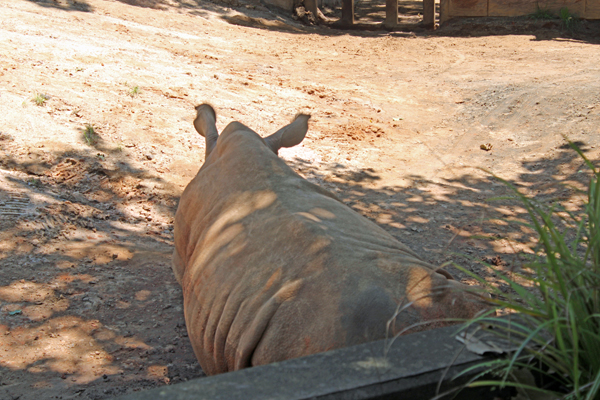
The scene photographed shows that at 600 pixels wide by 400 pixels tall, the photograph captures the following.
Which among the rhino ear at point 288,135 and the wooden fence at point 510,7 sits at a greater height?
the wooden fence at point 510,7

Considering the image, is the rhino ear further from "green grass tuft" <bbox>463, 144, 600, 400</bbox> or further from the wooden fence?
the wooden fence

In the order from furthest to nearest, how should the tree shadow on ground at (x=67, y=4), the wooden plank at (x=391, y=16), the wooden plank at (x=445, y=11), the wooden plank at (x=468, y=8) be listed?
the wooden plank at (x=391, y=16) → the wooden plank at (x=445, y=11) → the wooden plank at (x=468, y=8) → the tree shadow on ground at (x=67, y=4)

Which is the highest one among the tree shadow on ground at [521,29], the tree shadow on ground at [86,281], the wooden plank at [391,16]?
the wooden plank at [391,16]

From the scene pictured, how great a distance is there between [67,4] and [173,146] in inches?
233

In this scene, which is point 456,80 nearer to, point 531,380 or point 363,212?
point 363,212

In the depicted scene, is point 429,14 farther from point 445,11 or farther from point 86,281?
point 86,281

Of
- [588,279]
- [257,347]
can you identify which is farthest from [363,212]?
[588,279]

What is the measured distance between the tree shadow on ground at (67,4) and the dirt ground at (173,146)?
0.15ft

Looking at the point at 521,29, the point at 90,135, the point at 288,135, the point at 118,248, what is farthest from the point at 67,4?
the point at 521,29

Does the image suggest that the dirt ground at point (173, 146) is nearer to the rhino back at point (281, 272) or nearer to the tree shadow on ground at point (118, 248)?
the tree shadow on ground at point (118, 248)

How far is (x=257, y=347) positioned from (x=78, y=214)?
130 inches

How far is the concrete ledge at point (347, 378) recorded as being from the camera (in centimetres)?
141

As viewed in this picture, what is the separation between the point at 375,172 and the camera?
6789mm

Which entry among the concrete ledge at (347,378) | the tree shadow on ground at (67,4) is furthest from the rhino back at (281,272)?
the tree shadow on ground at (67,4)
